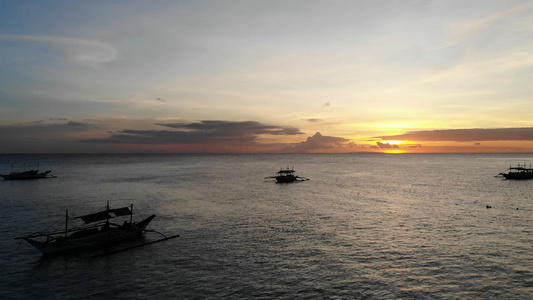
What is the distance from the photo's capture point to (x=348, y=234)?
44938 mm

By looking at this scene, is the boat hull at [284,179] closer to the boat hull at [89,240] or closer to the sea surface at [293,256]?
the sea surface at [293,256]

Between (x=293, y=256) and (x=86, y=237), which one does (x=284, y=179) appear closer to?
(x=293, y=256)

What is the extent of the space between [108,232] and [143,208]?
24250 mm

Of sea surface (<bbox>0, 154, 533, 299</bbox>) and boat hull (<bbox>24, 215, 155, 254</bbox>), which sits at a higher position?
boat hull (<bbox>24, 215, 155, 254</bbox>)

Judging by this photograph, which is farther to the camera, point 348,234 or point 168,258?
point 348,234

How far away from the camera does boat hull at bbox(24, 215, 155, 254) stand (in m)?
36.7

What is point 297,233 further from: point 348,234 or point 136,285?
point 136,285

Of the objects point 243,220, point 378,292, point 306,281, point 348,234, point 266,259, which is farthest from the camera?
point 243,220

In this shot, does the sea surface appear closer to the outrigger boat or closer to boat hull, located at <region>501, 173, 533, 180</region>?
the outrigger boat

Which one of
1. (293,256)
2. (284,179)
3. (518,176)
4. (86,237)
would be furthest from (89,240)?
(518,176)

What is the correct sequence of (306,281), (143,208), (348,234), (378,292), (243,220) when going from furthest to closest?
(143,208), (243,220), (348,234), (306,281), (378,292)

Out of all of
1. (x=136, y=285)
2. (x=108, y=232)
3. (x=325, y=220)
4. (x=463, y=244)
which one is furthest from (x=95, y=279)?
(x=463, y=244)

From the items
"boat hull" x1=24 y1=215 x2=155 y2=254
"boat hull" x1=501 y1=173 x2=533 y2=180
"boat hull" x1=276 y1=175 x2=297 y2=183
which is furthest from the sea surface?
"boat hull" x1=501 y1=173 x2=533 y2=180

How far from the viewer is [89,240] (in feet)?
128
